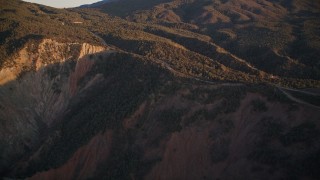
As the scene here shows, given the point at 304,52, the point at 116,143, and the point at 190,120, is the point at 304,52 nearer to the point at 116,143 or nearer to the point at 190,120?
the point at 190,120

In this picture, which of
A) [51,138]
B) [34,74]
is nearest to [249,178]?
[51,138]

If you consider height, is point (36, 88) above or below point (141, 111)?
below

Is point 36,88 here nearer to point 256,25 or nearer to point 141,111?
point 141,111

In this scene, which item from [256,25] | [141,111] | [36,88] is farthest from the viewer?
[256,25]

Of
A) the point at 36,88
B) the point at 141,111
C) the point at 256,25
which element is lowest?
the point at 36,88

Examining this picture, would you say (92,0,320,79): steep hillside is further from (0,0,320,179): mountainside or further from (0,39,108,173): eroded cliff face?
(0,39,108,173): eroded cliff face

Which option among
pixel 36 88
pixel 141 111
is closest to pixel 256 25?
pixel 141 111

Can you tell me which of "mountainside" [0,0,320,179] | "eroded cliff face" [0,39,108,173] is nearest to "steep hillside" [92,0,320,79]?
"mountainside" [0,0,320,179]

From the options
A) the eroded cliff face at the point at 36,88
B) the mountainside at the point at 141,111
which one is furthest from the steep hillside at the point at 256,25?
the eroded cliff face at the point at 36,88
